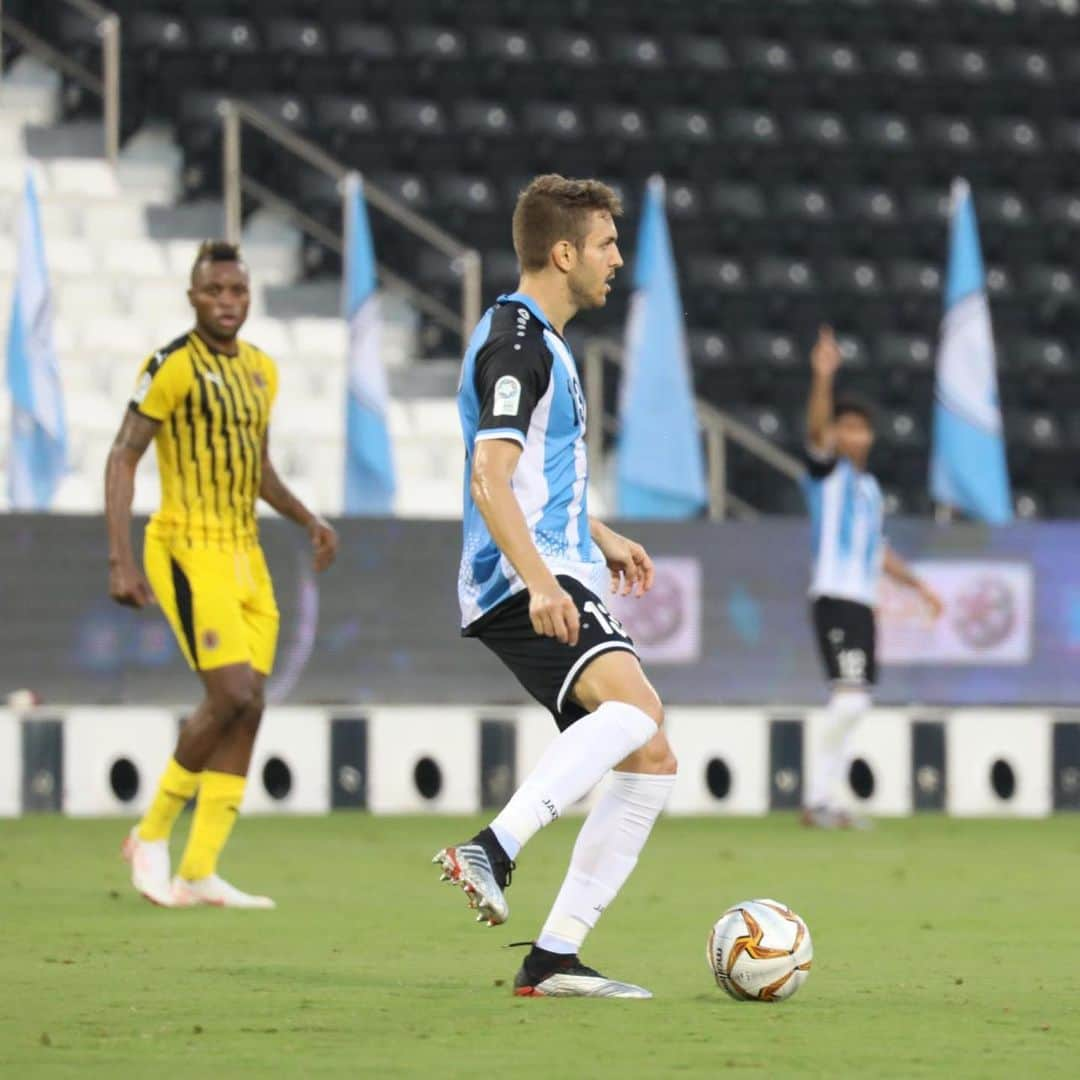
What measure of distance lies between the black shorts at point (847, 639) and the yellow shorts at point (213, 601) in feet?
14.9

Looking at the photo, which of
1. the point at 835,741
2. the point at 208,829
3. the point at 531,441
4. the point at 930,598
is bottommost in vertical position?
the point at 208,829

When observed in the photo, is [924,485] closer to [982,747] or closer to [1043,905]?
[982,747]

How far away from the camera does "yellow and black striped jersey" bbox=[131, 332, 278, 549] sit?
8.10m

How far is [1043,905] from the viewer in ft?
27.0

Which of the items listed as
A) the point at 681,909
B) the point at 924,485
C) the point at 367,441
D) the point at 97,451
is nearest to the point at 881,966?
the point at 681,909

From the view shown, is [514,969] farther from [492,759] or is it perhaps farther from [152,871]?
[492,759]

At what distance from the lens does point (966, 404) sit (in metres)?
15.8

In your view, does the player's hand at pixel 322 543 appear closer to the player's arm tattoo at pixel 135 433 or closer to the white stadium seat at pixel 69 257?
the player's arm tattoo at pixel 135 433

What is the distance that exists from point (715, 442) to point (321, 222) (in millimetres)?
3784

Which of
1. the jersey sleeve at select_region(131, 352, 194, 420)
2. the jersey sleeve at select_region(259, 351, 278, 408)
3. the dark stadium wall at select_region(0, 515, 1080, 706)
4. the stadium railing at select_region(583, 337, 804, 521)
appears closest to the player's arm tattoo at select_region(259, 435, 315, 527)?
the jersey sleeve at select_region(259, 351, 278, 408)

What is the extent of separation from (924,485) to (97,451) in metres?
5.60

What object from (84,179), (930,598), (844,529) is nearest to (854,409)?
(844,529)

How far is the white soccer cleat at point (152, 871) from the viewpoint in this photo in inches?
317

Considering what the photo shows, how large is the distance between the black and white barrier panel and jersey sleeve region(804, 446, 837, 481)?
1.54 m
